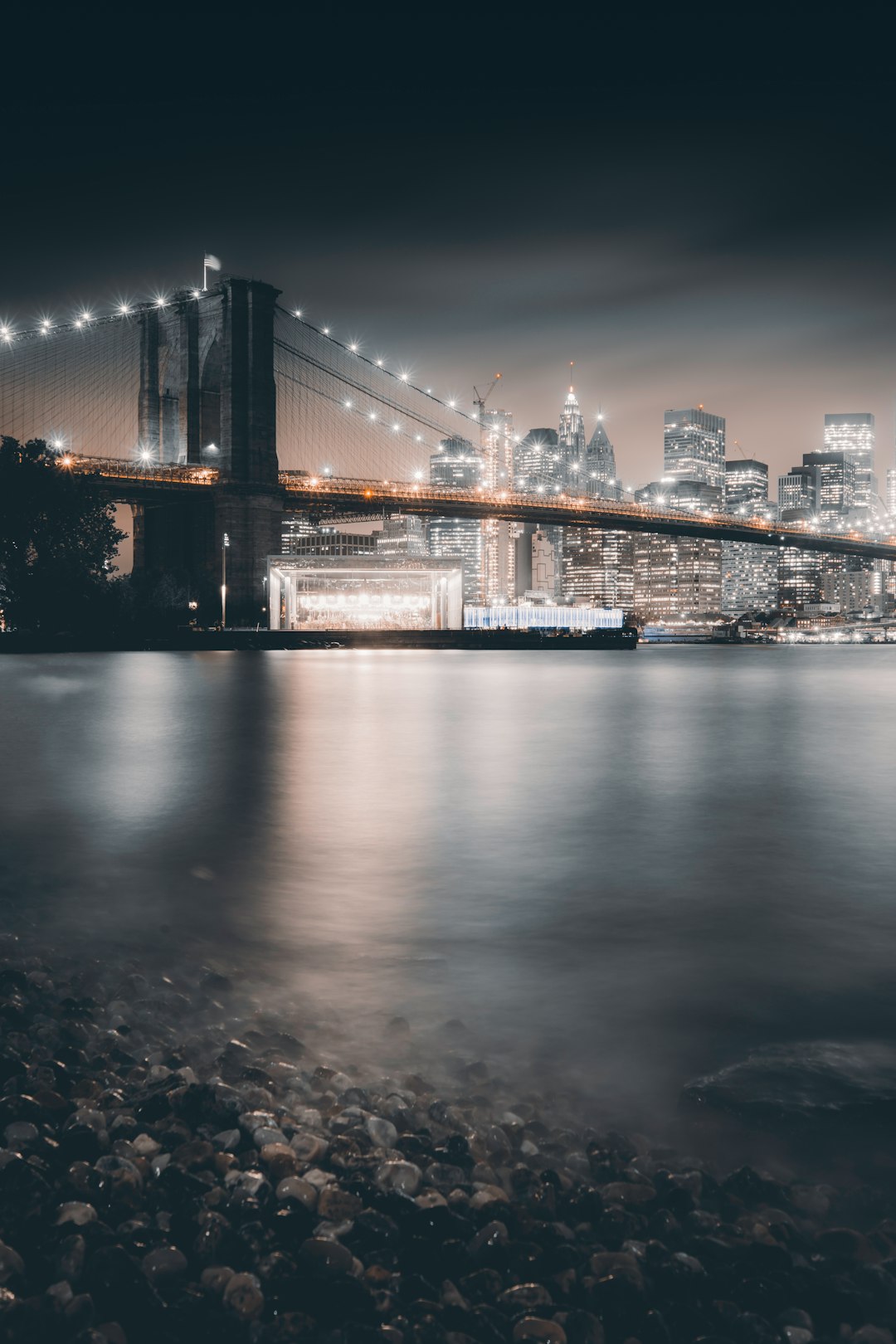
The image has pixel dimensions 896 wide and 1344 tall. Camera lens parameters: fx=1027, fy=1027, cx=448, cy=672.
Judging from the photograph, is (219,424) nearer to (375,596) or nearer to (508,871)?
(375,596)

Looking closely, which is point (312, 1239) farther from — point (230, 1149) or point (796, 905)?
point (796, 905)

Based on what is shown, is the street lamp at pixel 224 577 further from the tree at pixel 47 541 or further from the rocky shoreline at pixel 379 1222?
the rocky shoreline at pixel 379 1222

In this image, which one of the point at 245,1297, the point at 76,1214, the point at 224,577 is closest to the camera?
the point at 245,1297

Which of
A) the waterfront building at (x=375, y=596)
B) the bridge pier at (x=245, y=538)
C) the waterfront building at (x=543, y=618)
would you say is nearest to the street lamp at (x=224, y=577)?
the bridge pier at (x=245, y=538)

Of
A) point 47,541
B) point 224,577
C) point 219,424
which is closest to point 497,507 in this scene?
point 224,577

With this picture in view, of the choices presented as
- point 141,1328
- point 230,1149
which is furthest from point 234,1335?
point 230,1149

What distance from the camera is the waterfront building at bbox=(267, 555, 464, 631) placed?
84.6 meters

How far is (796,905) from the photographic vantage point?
25.2 ft

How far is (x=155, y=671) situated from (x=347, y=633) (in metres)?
36.3

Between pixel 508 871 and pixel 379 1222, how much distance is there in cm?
565

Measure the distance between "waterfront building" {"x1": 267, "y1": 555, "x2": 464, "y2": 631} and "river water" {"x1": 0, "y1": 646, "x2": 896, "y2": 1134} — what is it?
62440mm

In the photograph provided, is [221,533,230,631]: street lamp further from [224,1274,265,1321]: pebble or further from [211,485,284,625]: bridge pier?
[224,1274,265,1321]: pebble

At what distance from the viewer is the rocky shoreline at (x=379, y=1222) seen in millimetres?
2838

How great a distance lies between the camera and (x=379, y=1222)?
3213 millimetres
